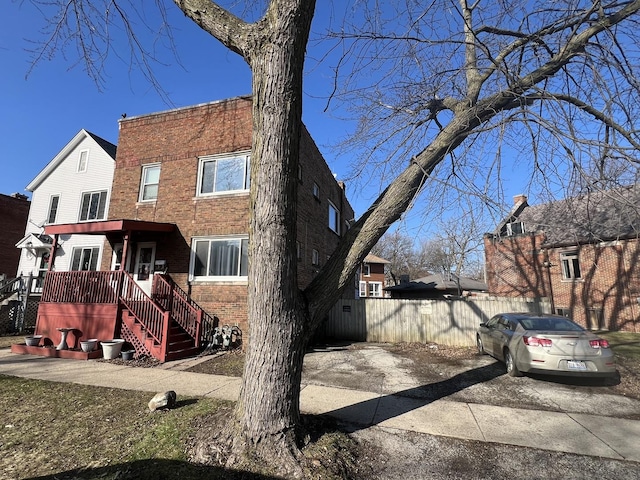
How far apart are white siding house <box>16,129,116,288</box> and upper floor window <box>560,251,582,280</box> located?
84.4 feet

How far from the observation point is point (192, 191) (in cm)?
1207

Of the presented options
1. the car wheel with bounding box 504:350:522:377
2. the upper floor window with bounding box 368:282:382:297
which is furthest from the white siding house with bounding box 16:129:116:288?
the upper floor window with bounding box 368:282:382:297

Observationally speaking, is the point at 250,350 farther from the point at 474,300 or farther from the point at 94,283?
the point at 474,300

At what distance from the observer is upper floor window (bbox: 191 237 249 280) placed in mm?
11062

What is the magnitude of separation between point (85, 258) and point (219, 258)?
312 inches

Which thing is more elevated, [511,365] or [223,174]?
[223,174]

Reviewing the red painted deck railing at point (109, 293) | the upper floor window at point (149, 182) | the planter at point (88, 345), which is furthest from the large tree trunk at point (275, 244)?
the upper floor window at point (149, 182)

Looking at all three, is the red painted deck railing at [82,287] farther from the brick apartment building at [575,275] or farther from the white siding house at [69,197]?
the brick apartment building at [575,275]

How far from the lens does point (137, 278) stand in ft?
40.1

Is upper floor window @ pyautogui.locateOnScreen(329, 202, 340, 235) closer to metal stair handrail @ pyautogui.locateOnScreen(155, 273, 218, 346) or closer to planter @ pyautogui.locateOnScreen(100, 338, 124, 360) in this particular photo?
metal stair handrail @ pyautogui.locateOnScreen(155, 273, 218, 346)

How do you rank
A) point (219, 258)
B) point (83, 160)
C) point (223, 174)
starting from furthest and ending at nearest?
1. point (83, 160)
2. point (223, 174)
3. point (219, 258)

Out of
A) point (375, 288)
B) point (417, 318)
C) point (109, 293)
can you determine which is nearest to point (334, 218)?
point (417, 318)

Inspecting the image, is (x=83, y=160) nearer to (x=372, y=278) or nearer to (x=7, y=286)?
(x=7, y=286)

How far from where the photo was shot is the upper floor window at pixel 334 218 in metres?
17.7
